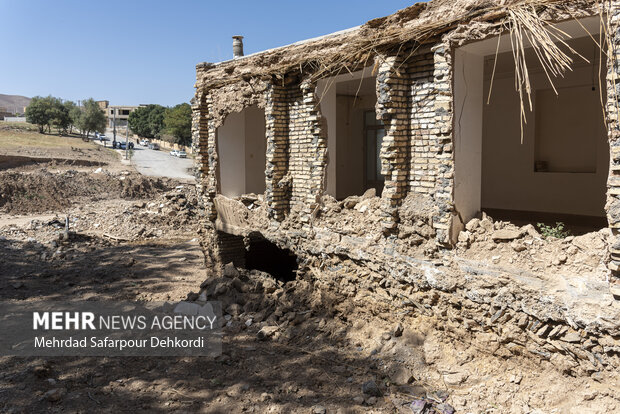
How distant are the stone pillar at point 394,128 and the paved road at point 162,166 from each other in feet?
95.4

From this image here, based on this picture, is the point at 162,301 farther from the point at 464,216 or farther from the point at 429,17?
the point at 429,17

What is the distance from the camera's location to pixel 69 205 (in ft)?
76.1

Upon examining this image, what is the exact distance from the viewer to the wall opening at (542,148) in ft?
22.9

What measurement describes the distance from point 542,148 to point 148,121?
7183 centimetres

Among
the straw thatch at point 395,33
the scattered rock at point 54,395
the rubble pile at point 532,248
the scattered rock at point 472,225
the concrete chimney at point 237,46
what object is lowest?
the scattered rock at point 54,395

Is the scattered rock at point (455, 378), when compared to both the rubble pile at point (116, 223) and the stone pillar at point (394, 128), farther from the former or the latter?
the rubble pile at point (116, 223)

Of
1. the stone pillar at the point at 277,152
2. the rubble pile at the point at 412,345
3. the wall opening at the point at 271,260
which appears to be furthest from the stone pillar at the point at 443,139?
the wall opening at the point at 271,260

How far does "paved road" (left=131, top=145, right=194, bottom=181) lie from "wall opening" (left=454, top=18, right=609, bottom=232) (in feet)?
91.0

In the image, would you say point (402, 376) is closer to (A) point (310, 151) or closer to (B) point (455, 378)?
(B) point (455, 378)

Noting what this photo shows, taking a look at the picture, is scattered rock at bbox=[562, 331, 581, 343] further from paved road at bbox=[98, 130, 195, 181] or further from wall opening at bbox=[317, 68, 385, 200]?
paved road at bbox=[98, 130, 195, 181]

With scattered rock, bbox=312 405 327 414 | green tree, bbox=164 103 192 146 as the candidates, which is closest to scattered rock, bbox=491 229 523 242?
scattered rock, bbox=312 405 327 414

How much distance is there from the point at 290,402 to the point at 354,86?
722 cm

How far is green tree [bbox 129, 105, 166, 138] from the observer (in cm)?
7244

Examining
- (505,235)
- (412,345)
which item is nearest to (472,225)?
(505,235)
